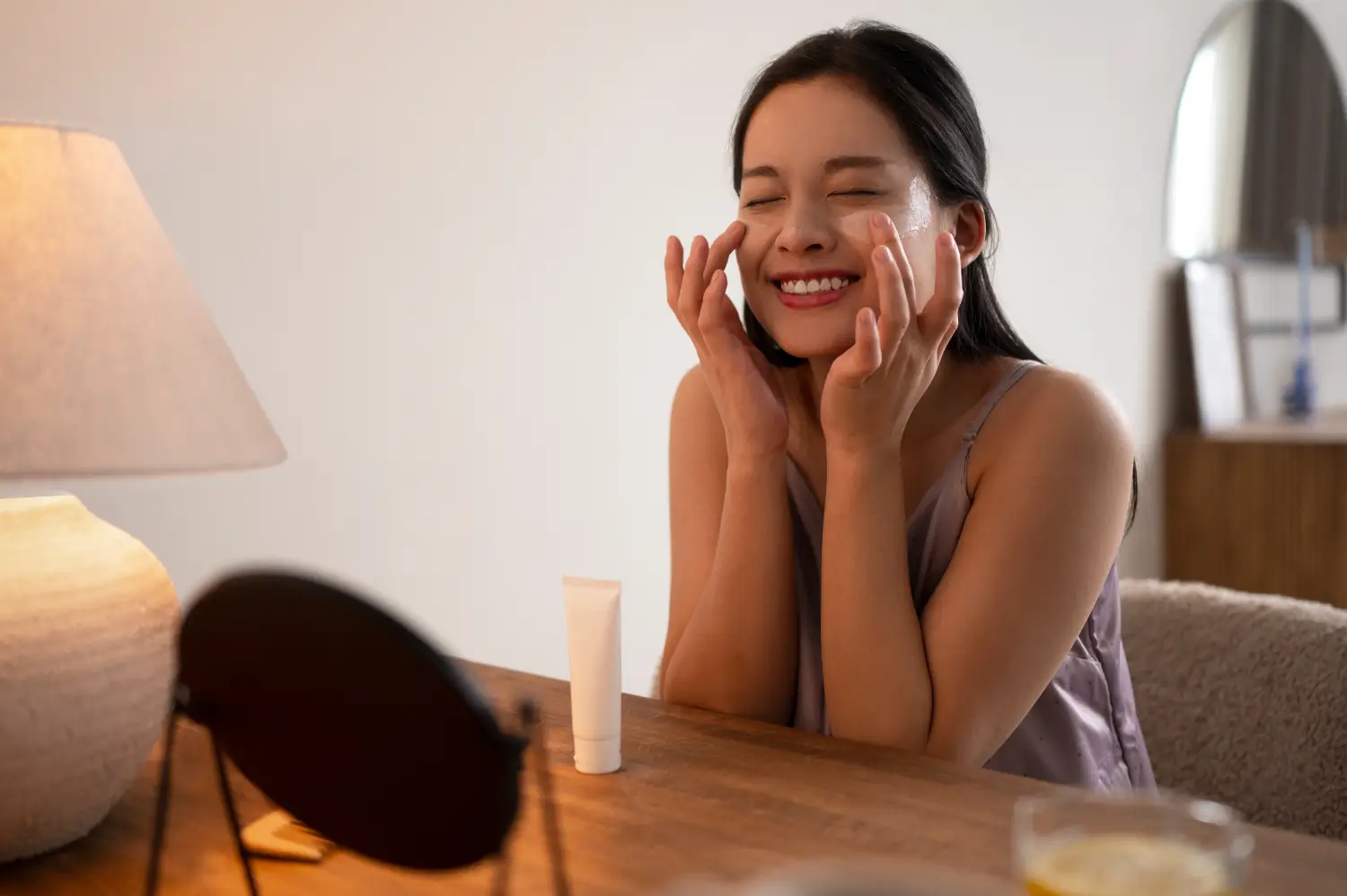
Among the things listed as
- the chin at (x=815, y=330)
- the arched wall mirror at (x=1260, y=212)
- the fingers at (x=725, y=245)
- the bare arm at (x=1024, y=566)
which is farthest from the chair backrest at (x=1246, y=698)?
the arched wall mirror at (x=1260, y=212)

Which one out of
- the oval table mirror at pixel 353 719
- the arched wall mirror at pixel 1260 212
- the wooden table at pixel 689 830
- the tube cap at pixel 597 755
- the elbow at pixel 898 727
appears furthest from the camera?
the arched wall mirror at pixel 1260 212

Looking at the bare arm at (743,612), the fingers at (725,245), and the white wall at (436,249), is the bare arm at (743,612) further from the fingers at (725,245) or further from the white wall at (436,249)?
the white wall at (436,249)

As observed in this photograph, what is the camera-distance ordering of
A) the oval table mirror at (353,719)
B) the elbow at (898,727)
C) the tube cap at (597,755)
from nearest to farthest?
the oval table mirror at (353,719) < the tube cap at (597,755) < the elbow at (898,727)

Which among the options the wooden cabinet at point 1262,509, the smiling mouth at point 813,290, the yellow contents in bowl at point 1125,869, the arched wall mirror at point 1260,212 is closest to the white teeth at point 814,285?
the smiling mouth at point 813,290

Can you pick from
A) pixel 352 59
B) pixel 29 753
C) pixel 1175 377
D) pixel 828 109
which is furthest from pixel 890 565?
pixel 1175 377

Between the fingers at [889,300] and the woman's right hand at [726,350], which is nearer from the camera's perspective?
the fingers at [889,300]

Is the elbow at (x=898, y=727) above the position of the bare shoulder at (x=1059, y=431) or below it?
below

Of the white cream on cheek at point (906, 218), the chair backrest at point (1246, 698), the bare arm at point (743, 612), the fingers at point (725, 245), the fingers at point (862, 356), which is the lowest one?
the chair backrest at point (1246, 698)

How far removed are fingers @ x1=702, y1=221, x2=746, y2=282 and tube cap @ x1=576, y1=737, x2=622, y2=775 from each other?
42cm

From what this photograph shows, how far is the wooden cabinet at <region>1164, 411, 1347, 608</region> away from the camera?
264cm

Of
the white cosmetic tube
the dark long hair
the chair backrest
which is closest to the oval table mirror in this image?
the white cosmetic tube

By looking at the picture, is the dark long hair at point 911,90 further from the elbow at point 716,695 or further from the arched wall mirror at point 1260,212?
the arched wall mirror at point 1260,212

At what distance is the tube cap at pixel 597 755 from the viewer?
744mm

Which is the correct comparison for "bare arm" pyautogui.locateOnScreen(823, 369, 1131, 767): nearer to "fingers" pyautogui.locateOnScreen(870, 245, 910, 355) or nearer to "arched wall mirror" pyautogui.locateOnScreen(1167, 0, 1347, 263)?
"fingers" pyautogui.locateOnScreen(870, 245, 910, 355)
